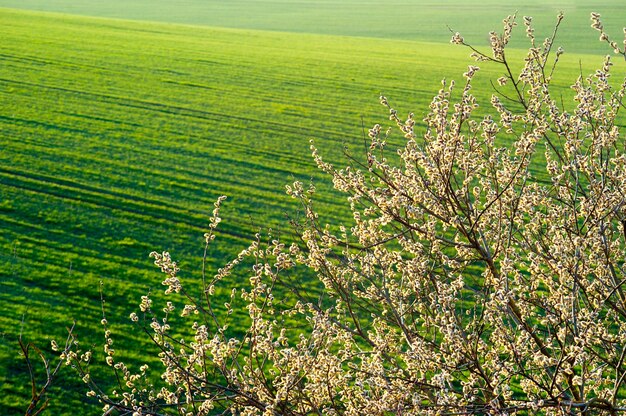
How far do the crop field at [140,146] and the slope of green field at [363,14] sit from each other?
76.0 ft

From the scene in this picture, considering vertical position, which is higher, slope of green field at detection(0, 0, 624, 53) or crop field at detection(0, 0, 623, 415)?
slope of green field at detection(0, 0, 624, 53)

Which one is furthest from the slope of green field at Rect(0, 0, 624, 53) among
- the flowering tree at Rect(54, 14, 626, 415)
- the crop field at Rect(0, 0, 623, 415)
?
the flowering tree at Rect(54, 14, 626, 415)

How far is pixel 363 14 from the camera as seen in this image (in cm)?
8562

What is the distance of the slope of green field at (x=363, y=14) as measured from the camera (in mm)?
68625

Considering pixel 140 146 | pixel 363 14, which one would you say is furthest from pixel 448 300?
pixel 363 14

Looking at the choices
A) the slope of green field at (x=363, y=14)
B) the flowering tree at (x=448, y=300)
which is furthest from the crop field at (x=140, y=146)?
the slope of green field at (x=363, y=14)

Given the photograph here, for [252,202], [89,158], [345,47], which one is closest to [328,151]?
[252,202]

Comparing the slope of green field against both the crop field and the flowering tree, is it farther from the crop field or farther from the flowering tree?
the flowering tree

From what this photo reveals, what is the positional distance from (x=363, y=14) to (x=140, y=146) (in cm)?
6912

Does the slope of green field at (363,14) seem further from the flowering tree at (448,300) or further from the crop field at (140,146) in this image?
the flowering tree at (448,300)

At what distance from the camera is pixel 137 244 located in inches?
566

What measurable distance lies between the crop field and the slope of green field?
23180mm

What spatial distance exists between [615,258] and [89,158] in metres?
15.9

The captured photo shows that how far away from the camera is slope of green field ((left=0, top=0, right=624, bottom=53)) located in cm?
6862
